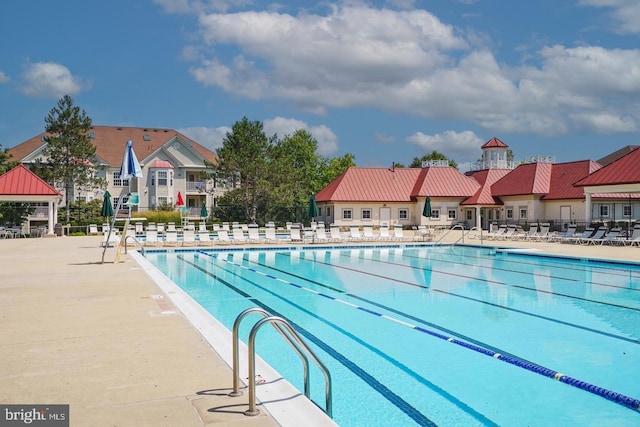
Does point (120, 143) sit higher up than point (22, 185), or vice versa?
point (120, 143)

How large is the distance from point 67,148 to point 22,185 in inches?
384

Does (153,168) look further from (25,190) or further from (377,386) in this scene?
(377,386)

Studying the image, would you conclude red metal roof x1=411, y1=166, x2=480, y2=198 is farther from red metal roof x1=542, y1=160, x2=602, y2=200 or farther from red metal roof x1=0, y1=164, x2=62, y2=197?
red metal roof x1=0, y1=164, x2=62, y2=197

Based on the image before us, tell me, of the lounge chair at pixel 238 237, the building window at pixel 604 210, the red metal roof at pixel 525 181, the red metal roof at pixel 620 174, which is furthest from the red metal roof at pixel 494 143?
the lounge chair at pixel 238 237

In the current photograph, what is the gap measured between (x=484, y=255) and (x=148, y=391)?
20026 millimetres

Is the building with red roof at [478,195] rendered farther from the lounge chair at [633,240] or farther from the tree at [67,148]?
the tree at [67,148]

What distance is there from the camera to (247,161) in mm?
41719

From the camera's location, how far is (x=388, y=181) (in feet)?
149

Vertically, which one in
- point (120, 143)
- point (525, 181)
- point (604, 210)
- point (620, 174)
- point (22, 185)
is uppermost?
point (120, 143)

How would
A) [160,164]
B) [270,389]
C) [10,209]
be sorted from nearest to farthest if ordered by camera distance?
[270,389] → [10,209] → [160,164]

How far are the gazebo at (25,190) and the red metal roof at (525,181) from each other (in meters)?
29.7

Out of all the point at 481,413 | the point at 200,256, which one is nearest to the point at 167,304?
the point at 481,413

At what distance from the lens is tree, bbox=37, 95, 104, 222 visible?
4209cm

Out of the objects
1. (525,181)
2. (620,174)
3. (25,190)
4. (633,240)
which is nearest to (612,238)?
(633,240)
